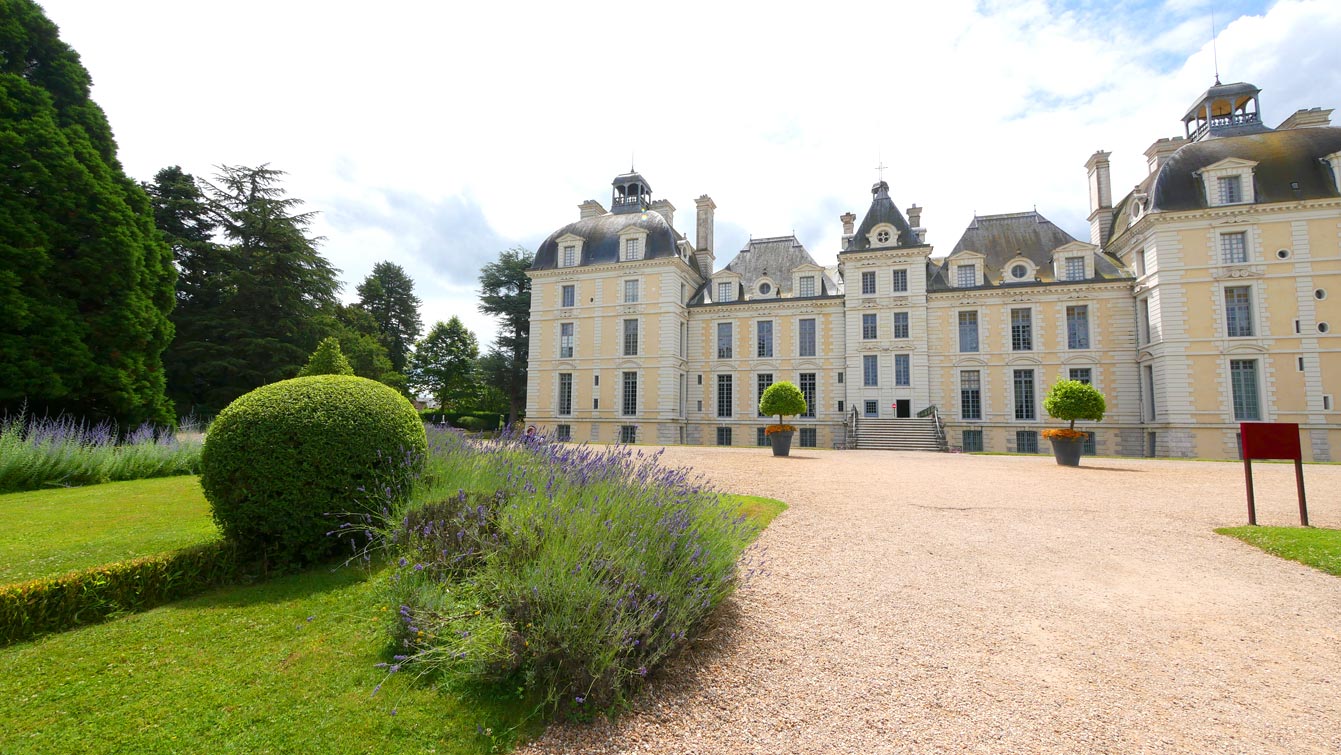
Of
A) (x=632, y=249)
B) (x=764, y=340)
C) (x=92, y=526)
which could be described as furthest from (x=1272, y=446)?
(x=632, y=249)

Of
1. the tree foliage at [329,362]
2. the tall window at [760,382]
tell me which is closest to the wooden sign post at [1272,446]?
the tree foliage at [329,362]

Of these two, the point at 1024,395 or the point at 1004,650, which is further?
the point at 1024,395

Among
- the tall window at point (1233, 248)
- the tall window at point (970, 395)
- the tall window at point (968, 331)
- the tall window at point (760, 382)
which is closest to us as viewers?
the tall window at point (1233, 248)

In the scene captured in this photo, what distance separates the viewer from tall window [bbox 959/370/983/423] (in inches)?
956

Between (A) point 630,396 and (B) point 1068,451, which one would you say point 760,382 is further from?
(B) point 1068,451

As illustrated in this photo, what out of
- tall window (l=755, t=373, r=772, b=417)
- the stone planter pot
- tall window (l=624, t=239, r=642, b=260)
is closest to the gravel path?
the stone planter pot

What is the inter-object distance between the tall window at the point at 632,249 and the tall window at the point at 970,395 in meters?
16.1

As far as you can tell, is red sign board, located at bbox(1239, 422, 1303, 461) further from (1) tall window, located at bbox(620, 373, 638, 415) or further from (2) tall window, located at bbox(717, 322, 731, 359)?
(1) tall window, located at bbox(620, 373, 638, 415)

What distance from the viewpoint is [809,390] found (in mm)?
26547

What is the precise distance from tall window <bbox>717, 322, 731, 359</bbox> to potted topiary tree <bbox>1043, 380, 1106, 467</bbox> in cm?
1500

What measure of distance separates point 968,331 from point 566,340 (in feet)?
63.1

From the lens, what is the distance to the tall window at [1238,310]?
20.5 metres

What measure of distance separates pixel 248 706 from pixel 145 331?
13663 millimetres

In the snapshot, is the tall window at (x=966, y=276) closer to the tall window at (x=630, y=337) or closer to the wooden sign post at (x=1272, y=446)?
the tall window at (x=630, y=337)
